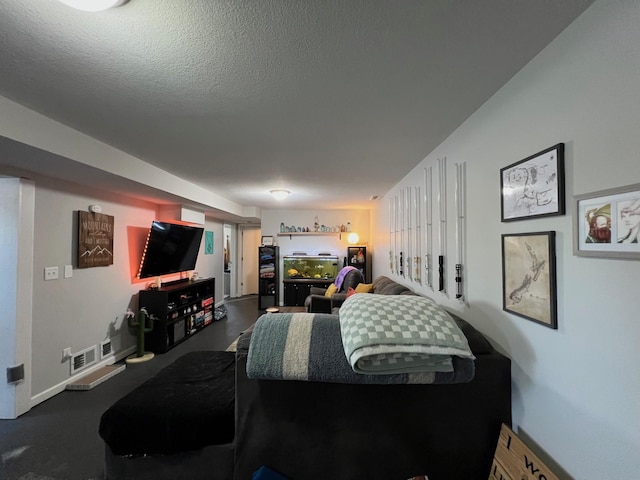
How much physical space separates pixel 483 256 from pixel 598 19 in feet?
3.68

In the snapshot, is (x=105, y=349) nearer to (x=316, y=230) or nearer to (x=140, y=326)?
(x=140, y=326)

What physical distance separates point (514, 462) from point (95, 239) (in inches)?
155

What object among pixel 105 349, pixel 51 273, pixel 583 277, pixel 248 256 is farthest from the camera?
pixel 248 256

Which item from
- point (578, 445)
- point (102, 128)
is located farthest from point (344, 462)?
point (102, 128)

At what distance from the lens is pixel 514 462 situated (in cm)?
125

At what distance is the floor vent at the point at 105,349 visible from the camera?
3.26m

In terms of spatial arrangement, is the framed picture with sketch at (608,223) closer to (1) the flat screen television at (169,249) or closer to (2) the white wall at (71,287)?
(2) the white wall at (71,287)

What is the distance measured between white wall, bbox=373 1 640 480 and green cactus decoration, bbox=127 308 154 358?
3800mm

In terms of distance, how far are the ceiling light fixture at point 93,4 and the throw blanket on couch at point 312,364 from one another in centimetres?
141

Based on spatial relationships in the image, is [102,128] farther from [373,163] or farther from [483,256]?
[483,256]

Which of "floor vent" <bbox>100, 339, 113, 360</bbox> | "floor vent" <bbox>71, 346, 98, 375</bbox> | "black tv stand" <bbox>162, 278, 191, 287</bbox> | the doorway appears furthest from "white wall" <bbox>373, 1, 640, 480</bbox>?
the doorway

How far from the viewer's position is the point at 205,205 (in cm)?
437

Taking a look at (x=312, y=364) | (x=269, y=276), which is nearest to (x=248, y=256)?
(x=269, y=276)

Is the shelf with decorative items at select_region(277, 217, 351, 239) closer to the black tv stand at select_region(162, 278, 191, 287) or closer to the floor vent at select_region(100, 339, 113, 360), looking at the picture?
the black tv stand at select_region(162, 278, 191, 287)
